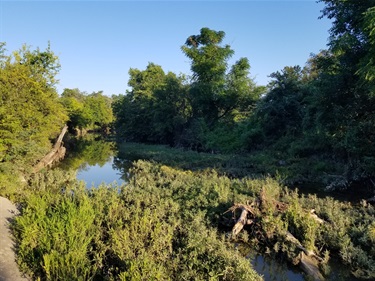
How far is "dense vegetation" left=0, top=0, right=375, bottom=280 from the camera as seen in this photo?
612cm

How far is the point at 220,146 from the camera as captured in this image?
29422 mm

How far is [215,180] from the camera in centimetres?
1361

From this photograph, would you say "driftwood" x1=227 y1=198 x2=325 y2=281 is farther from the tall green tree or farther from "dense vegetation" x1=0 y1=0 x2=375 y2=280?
the tall green tree

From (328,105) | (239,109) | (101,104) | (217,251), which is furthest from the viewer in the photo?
(101,104)

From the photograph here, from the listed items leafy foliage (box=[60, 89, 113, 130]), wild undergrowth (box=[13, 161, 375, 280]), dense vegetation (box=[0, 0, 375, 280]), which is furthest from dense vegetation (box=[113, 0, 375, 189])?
leafy foliage (box=[60, 89, 113, 130])

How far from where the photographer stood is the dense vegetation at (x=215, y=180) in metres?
6.12

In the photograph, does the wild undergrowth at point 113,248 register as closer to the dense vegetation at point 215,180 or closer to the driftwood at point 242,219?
the dense vegetation at point 215,180

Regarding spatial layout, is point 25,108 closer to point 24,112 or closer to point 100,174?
point 24,112

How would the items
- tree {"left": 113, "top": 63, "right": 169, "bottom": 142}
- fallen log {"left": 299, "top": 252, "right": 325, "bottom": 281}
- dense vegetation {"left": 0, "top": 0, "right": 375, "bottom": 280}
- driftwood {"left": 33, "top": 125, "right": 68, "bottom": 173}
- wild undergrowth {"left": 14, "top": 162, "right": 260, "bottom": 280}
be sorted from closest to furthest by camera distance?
wild undergrowth {"left": 14, "top": 162, "right": 260, "bottom": 280}, dense vegetation {"left": 0, "top": 0, "right": 375, "bottom": 280}, fallen log {"left": 299, "top": 252, "right": 325, "bottom": 281}, driftwood {"left": 33, "top": 125, "right": 68, "bottom": 173}, tree {"left": 113, "top": 63, "right": 169, "bottom": 142}

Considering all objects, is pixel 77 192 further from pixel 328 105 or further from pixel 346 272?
pixel 328 105

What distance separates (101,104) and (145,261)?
70.3 m

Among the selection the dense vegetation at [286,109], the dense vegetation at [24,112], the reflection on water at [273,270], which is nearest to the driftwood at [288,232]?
the reflection on water at [273,270]

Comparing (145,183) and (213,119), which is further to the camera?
(213,119)

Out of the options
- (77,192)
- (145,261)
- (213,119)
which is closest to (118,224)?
(145,261)
